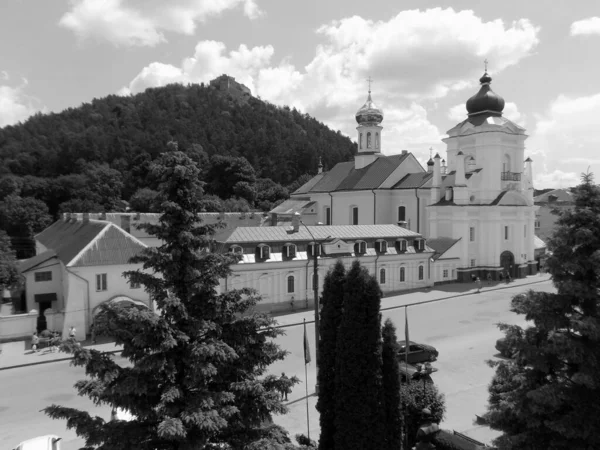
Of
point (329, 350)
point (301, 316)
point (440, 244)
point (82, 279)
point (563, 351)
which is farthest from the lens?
point (440, 244)

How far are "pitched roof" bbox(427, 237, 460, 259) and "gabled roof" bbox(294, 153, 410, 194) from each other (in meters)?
9.48

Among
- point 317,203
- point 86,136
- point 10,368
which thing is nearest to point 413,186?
point 317,203

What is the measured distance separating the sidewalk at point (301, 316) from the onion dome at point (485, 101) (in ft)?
50.7

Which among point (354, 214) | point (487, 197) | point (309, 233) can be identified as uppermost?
point (487, 197)

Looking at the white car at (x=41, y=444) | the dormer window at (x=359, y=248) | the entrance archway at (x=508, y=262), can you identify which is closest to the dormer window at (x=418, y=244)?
the dormer window at (x=359, y=248)

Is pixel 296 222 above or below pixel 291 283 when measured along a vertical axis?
above

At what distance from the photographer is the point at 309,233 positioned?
32250 millimetres

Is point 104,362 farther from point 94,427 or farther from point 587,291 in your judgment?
point 587,291

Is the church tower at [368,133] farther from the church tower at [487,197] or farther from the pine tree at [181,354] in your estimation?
the pine tree at [181,354]

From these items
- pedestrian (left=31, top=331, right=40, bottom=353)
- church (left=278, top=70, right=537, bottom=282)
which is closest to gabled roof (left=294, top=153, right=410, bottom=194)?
A: church (left=278, top=70, right=537, bottom=282)

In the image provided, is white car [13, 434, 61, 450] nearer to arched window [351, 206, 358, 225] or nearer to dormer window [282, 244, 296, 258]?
dormer window [282, 244, 296, 258]

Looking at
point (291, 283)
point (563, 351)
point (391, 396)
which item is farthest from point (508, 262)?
point (563, 351)

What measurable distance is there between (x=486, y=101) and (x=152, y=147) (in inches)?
2926

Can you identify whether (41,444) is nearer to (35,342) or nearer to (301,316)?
(35,342)
